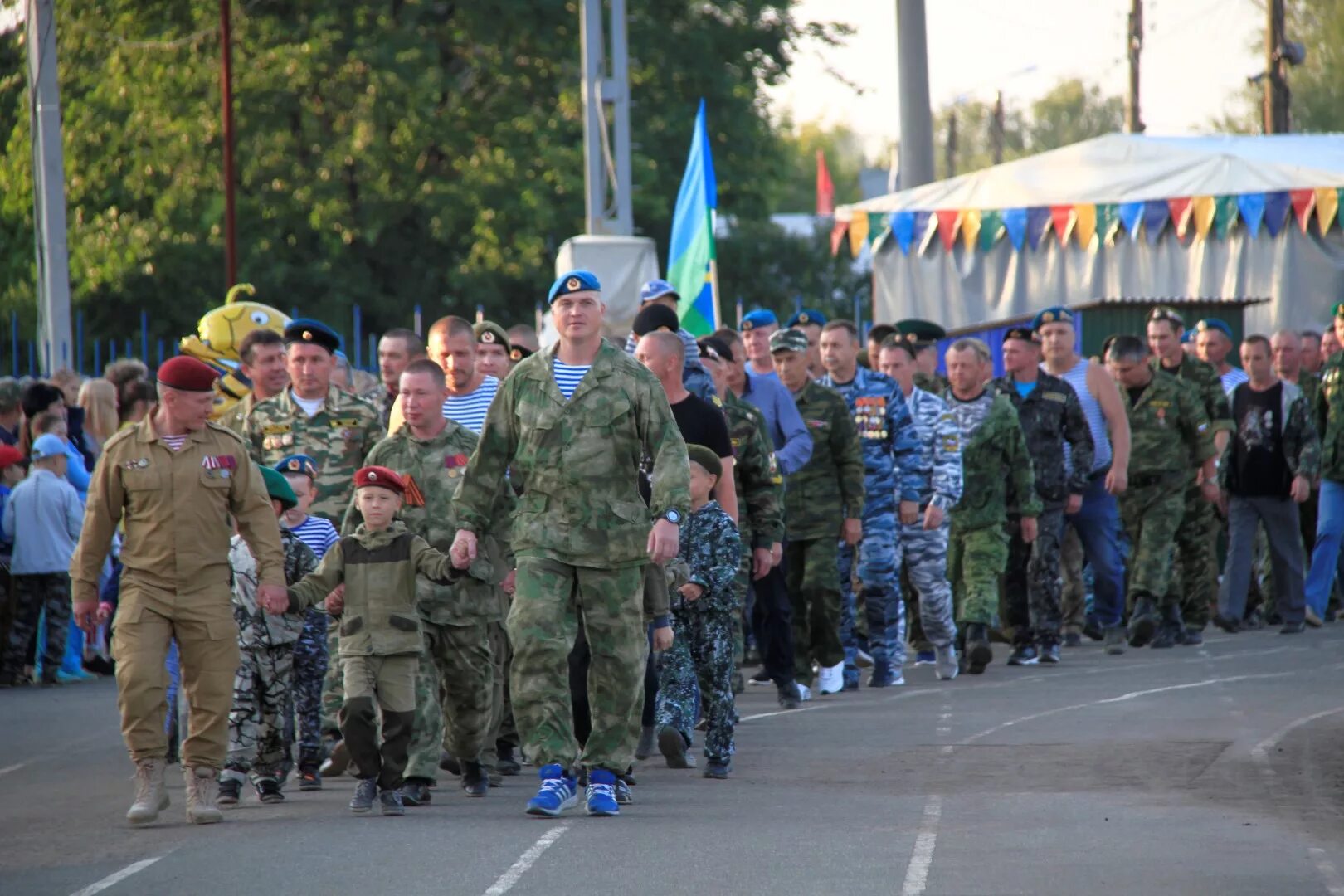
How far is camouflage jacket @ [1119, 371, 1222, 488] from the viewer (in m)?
16.0

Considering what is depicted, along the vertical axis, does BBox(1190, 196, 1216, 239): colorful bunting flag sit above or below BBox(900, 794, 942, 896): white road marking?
above

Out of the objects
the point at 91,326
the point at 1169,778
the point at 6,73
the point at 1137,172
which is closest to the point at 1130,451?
the point at 1169,778

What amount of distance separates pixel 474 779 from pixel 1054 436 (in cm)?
661

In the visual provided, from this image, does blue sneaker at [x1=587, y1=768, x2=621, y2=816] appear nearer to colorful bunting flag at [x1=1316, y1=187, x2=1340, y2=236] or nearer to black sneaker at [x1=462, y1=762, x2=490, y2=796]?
black sneaker at [x1=462, y1=762, x2=490, y2=796]

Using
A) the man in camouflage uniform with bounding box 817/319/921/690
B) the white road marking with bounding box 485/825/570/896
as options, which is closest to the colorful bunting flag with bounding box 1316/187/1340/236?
the man in camouflage uniform with bounding box 817/319/921/690

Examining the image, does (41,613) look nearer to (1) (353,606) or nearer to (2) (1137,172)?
(1) (353,606)

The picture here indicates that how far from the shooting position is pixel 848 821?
28.6ft

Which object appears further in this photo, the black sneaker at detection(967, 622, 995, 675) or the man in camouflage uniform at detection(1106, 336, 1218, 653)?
the man in camouflage uniform at detection(1106, 336, 1218, 653)

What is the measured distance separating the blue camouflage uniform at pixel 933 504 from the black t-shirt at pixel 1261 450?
3.54 m

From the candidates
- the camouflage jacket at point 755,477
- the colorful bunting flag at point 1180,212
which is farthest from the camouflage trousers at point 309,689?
the colorful bunting flag at point 1180,212

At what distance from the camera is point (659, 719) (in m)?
10.3

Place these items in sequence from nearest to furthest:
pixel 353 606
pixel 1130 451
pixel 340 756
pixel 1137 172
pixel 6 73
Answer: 1. pixel 353 606
2. pixel 340 756
3. pixel 1130 451
4. pixel 1137 172
5. pixel 6 73

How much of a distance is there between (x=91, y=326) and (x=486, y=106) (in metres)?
9.25

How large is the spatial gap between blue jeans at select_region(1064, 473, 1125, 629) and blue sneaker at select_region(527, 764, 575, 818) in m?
7.40
